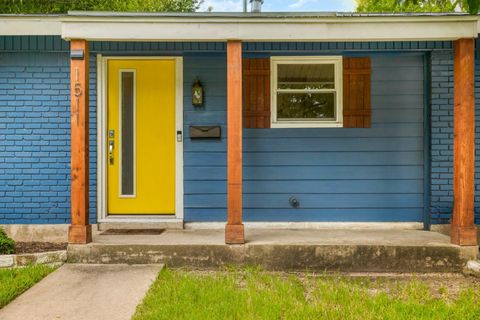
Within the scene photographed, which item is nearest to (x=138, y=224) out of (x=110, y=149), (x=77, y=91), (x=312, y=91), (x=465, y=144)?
(x=110, y=149)

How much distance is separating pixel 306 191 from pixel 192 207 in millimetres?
1406

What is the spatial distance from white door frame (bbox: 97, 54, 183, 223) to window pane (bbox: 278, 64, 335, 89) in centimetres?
126

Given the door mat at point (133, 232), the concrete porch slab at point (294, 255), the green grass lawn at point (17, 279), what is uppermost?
the door mat at point (133, 232)

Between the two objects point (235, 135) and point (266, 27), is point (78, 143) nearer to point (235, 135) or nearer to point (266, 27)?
point (235, 135)

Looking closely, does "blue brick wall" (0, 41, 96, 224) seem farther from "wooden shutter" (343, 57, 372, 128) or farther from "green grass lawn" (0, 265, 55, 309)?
"wooden shutter" (343, 57, 372, 128)

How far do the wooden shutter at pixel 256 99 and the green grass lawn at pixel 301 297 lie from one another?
75.2 inches

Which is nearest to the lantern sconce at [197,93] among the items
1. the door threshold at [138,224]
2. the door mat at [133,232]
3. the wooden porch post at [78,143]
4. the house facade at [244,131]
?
the house facade at [244,131]

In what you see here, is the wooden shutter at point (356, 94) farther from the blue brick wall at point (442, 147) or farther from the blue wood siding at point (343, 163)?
the blue brick wall at point (442, 147)

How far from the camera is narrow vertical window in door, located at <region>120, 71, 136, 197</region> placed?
532 centimetres

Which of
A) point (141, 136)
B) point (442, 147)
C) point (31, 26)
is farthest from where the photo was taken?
point (141, 136)

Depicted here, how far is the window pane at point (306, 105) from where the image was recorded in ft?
17.5

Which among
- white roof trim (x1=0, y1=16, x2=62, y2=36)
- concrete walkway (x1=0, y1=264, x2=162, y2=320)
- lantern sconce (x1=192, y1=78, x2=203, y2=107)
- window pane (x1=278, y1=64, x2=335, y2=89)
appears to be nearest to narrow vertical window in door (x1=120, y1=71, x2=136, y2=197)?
lantern sconce (x1=192, y1=78, x2=203, y2=107)

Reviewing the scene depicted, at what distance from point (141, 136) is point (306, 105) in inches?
81.0

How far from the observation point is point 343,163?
5.33 m
